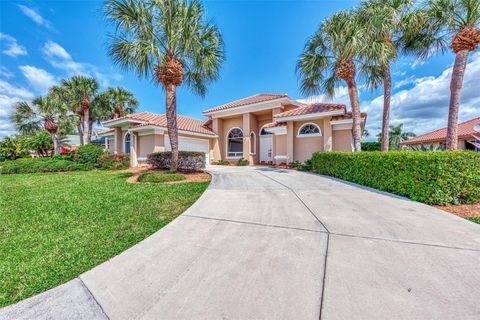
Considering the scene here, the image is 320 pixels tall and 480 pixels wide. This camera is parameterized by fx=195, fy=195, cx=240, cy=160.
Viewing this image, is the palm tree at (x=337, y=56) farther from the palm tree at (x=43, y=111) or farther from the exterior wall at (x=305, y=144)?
the palm tree at (x=43, y=111)

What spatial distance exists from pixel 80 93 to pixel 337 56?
980 inches

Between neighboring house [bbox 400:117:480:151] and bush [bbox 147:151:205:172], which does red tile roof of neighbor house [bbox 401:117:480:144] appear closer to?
neighboring house [bbox 400:117:480:151]

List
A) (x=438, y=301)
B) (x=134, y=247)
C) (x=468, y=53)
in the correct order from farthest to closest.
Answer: (x=468, y=53)
(x=134, y=247)
(x=438, y=301)

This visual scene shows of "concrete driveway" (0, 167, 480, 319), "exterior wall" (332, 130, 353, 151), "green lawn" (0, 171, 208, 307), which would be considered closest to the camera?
"concrete driveway" (0, 167, 480, 319)

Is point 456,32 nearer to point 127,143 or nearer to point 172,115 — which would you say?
point 172,115

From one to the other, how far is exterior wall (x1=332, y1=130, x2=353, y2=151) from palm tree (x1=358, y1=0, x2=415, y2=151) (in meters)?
1.91

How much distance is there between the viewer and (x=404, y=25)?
10094 millimetres

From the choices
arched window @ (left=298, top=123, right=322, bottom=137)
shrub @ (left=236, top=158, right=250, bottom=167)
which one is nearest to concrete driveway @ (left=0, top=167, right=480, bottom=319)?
arched window @ (left=298, top=123, right=322, bottom=137)

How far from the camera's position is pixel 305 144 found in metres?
14.6

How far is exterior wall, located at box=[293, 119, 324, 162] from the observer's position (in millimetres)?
13898

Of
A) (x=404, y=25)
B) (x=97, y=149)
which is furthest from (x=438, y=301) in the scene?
(x=97, y=149)

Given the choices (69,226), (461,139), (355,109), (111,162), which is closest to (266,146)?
(355,109)

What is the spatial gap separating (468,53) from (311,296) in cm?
1247

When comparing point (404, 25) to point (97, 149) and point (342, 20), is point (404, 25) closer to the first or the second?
point (342, 20)
